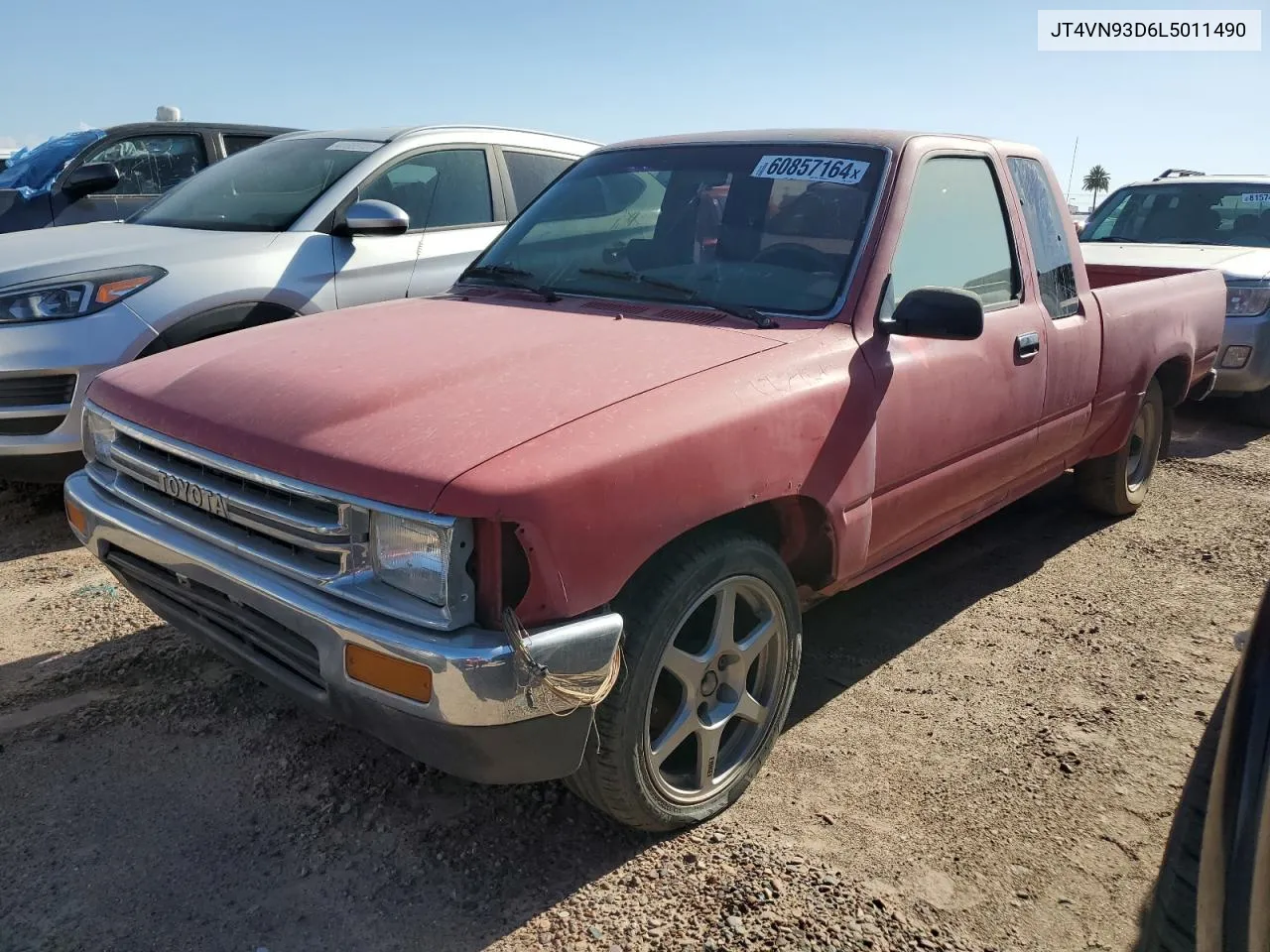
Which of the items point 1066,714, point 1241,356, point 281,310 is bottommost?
point 1066,714

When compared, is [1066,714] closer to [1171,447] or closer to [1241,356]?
[1171,447]

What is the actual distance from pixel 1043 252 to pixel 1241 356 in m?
3.83

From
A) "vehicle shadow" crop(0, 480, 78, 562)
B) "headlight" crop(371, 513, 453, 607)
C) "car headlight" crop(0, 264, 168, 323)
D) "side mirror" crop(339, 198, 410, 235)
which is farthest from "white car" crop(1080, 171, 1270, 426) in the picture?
"vehicle shadow" crop(0, 480, 78, 562)

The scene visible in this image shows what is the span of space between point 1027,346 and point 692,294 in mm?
1295

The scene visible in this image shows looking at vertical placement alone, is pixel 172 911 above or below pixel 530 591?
below

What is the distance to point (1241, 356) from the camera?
6.76 m

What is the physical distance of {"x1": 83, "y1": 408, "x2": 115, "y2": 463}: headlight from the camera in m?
2.80

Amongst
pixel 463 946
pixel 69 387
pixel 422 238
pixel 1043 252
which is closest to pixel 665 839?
pixel 463 946

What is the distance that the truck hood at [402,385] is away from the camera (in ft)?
6.87

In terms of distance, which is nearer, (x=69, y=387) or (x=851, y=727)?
(x=851, y=727)

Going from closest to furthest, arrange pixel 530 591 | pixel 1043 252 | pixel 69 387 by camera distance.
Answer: pixel 530 591, pixel 1043 252, pixel 69 387

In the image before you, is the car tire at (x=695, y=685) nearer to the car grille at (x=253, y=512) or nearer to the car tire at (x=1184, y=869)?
the car grille at (x=253, y=512)

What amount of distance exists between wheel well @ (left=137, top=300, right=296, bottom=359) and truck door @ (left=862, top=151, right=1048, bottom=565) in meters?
2.99

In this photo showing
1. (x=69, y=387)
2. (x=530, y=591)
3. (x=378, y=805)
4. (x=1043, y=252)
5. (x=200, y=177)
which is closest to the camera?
(x=530, y=591)
